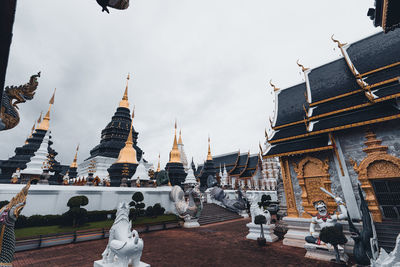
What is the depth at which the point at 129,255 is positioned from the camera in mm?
4320

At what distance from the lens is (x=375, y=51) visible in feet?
29.1

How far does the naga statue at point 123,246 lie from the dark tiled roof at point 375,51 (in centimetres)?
1169

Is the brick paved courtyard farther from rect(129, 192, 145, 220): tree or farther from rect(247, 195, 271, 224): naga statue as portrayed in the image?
rect(129, 192, 145, 220): tree

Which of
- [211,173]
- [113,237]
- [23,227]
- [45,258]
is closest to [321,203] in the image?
[113,237]

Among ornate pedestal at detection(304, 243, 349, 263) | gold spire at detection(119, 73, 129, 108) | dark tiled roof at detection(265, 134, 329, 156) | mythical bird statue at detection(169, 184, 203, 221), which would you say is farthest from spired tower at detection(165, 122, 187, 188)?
ornate pedestal at detection(304, 243, 349, 263)

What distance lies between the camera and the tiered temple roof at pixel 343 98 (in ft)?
23.7

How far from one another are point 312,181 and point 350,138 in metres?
2.49

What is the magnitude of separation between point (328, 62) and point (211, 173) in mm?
24360

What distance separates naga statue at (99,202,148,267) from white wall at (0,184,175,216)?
8.66 m

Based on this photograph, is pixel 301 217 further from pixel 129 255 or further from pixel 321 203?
pixel 129 255

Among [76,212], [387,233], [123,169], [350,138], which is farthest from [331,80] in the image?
[123,169]

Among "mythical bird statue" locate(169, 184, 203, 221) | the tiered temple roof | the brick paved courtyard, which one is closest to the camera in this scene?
the brick paved courtyard

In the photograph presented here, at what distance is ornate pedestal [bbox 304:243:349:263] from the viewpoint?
19.7 feet

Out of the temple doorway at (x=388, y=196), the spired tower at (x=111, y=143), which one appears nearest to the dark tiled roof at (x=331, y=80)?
the temple doorway at (x=388, y=196)
